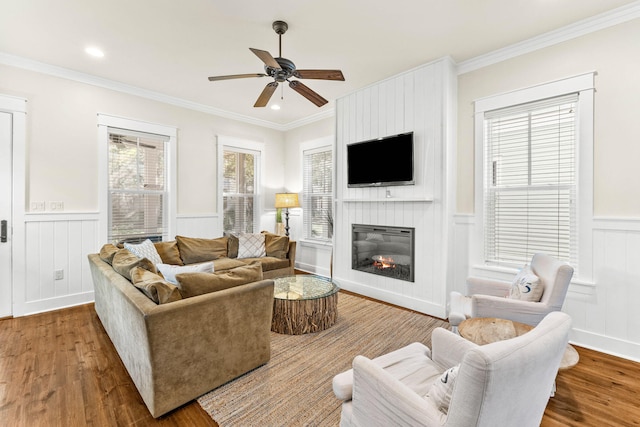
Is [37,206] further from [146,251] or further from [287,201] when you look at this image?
[287,201]

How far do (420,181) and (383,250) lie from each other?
1080 millimetres

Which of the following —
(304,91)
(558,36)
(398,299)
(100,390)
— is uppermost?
(558,36)

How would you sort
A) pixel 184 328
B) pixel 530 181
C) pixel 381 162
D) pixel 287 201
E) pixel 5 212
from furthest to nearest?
pixel 287 201 < pixel 381 162 < pixel 5 212 < pixel 530 181 < pixel 184 328

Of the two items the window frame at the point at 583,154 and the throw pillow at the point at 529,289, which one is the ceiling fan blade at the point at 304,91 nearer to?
the window frame at the point at 583,154

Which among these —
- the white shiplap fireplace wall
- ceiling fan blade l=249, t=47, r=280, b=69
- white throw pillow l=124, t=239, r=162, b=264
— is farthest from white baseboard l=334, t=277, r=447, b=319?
ceiling fan blade l=249, t=47, r=280, b=69

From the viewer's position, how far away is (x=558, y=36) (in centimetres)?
285

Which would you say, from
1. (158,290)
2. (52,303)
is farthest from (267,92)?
(52,303)

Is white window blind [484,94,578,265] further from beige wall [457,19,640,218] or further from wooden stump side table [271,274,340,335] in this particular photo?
wooden stump side table [271,274,340,335]

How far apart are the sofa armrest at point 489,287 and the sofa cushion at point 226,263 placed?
2838 mm

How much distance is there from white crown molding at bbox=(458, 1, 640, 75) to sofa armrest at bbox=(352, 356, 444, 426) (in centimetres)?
354

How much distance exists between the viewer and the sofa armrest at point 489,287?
2633 millimetres

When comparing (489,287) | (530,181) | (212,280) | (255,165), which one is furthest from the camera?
(255,165)

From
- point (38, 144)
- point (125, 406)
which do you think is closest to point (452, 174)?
point (125, 406)

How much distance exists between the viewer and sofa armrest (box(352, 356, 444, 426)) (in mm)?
1043
